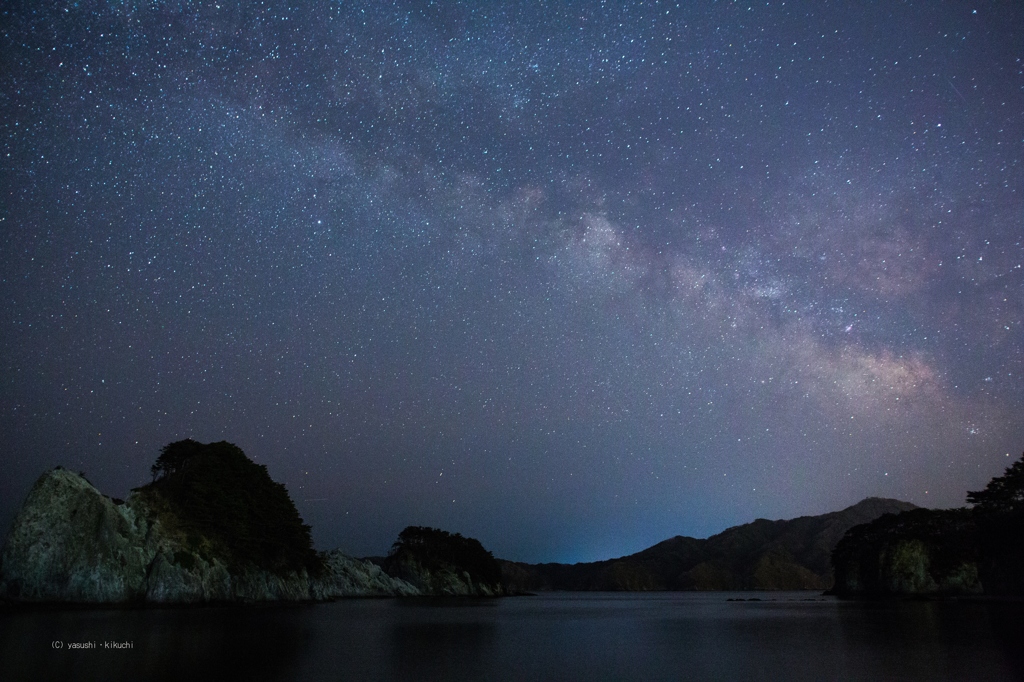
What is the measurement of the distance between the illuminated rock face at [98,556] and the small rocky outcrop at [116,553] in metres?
0.09

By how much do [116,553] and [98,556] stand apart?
1.93m

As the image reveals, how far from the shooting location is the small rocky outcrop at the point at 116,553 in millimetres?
65625

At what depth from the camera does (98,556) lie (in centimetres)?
6938

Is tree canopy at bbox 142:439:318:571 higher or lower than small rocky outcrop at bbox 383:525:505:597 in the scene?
higher

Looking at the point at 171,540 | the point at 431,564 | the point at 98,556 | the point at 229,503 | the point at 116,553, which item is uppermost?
the point at 229,503

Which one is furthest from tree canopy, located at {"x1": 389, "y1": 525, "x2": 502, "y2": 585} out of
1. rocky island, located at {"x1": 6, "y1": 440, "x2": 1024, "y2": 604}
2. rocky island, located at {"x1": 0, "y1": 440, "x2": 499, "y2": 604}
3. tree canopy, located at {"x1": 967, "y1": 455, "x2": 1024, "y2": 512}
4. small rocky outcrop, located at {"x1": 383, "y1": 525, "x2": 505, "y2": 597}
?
tree canopy, located at {"x1": 967, "y1": 455, "x2": 1024, "y2": 512}

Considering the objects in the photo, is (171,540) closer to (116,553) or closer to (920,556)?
(116,553)

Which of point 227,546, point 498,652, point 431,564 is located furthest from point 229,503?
point 431,564

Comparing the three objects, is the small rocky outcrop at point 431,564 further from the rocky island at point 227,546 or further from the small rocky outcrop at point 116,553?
the small rocky outcrop at point 116,553

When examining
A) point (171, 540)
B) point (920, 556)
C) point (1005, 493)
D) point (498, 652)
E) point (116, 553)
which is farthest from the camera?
point (920, 556)

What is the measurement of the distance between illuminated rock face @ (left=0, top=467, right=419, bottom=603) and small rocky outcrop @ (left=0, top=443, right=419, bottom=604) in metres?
0.09

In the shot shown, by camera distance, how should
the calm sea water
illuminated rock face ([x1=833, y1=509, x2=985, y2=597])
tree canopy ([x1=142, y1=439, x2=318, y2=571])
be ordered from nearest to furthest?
the calm sea water, tree canopy ([x1=142, y1=439, x2=318, y2=571]), illuminated rock face ([x1=833, y1=509, x2=985, y2=597])

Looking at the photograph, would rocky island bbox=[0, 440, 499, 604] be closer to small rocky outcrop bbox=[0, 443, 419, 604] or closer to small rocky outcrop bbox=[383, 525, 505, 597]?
small rocky outcrop bbox=[0, 443, 419, 604]

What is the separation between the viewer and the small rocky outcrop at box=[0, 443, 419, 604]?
65.6 m
